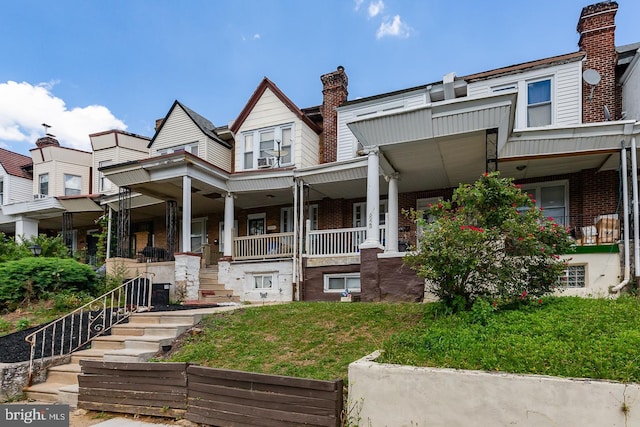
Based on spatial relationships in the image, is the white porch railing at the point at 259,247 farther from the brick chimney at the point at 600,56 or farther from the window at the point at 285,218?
the brick chimney at the point at 600,56

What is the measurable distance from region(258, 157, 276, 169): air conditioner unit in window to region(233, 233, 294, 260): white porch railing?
9.66 feet

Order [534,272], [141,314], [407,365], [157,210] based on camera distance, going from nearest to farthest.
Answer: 1. [407,365]
2. [534,272]
3. [141,314]
4. [157,210]

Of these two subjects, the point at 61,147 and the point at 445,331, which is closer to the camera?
the point at 445,331

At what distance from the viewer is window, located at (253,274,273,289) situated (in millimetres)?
14008

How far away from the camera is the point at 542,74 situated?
13031 millimetres

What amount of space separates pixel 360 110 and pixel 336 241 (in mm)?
5289

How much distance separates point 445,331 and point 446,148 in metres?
6.49

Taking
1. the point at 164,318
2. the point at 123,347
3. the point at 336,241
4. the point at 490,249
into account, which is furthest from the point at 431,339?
the point at 336,241

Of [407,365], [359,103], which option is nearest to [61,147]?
[359,103]

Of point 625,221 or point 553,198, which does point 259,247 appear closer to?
point 553,198

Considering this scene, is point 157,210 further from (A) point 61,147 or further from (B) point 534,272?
(B) point 534,272

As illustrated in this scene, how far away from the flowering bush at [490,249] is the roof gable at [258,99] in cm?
1062

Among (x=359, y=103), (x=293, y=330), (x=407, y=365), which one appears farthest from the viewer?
(x=359, y=103)

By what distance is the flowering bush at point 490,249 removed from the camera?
602 centimetres
